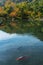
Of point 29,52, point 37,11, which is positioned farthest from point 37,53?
point 37,11

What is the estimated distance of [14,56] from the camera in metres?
12.3

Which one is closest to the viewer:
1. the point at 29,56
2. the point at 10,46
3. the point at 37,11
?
the point at 29,56

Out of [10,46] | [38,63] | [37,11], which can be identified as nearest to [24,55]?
[38,63]

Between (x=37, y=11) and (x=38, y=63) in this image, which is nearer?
(x=38, y=63)

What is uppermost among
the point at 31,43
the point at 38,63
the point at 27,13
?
the point at 38,63

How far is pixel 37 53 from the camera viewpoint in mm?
12656

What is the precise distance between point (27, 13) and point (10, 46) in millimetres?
21449

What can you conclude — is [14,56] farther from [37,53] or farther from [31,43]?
[31,43]

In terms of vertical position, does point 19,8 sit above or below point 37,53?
below

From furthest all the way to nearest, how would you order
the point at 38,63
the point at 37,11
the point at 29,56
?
the point at 37,11 → the point at 29,56 → the point at 38,63

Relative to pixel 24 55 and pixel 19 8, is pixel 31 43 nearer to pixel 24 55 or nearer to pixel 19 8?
pixel 24 55

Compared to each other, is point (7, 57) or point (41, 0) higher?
point (7, 57)

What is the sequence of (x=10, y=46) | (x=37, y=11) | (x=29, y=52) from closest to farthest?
(x=29, y=52) → (x=10, y=46) → (x=37, y=11)

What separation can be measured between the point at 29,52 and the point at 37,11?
2298 centimetres
